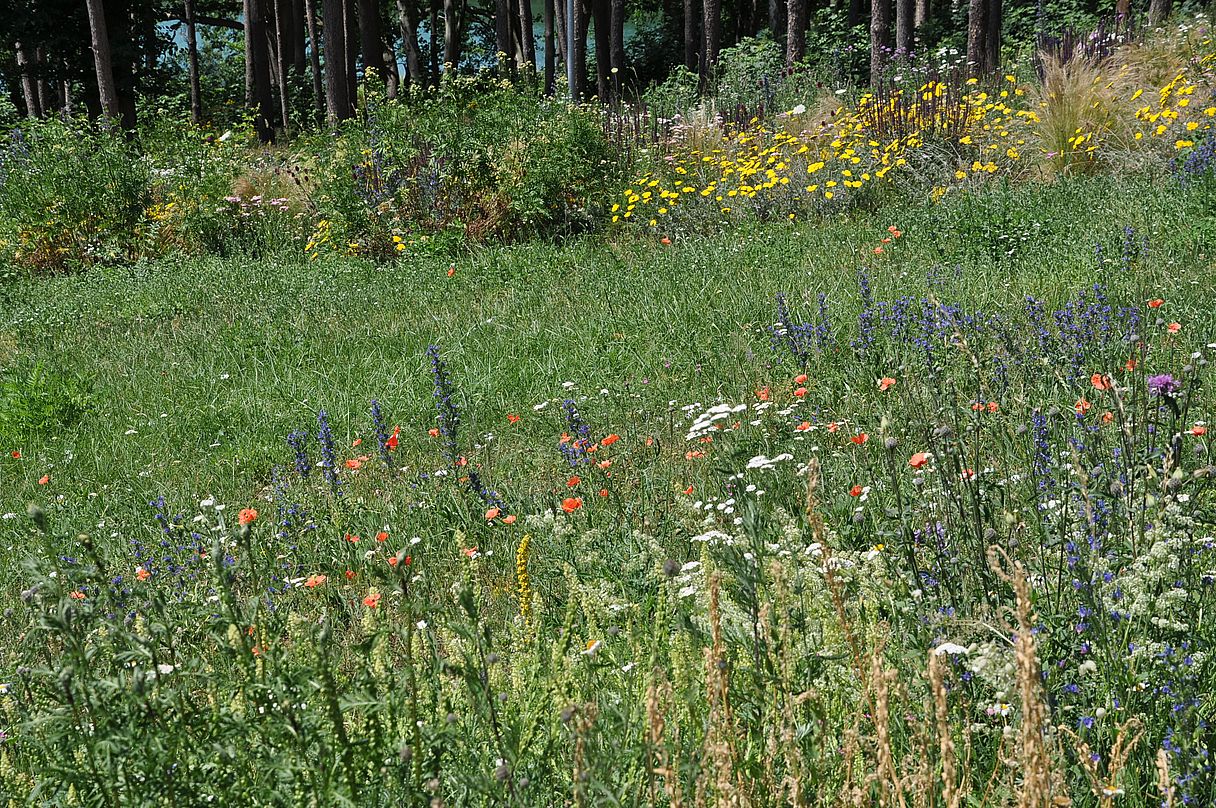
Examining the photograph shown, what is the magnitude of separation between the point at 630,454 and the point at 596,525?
31.6 inches

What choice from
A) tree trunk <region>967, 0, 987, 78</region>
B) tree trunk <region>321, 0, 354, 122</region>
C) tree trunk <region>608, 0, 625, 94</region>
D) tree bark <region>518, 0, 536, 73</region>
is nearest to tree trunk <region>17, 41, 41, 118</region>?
tree trunk <region>321, 0, 354, 122</region>

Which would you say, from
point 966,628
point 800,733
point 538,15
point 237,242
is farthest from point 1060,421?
point 538,15

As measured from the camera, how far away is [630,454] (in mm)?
4230

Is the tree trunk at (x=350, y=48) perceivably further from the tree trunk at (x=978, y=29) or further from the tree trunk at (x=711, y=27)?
the tree trunk at (x=978, y=29)

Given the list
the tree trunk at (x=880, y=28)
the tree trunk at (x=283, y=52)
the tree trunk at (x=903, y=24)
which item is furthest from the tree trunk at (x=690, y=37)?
the tree trunk at (x=283, y=52)

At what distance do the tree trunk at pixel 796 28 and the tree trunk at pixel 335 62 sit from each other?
821 centimetres

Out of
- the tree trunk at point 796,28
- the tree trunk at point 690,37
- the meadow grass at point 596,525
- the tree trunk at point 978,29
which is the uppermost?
the tree trunk at point 690,37

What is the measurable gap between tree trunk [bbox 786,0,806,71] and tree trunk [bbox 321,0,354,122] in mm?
8214

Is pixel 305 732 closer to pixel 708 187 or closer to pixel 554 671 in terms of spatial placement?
pixel 554 671

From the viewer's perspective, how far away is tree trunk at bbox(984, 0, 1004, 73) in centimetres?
1414

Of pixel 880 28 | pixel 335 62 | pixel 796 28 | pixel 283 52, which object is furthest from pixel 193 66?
pixel 880 28

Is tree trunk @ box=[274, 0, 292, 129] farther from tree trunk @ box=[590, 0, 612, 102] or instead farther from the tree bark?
tree trunk @ box=[590, 0, 612, 102]

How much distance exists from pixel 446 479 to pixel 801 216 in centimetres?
547

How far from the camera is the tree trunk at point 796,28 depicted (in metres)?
20.0
